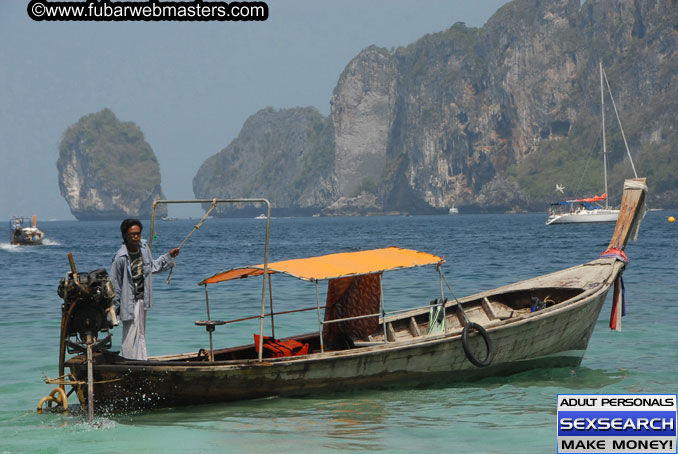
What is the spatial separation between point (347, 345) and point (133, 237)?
3554 millimetres

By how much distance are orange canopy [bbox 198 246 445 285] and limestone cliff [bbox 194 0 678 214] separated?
139 m

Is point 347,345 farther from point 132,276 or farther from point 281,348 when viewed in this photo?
point 132,276

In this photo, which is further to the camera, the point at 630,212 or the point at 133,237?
the point at 630,212

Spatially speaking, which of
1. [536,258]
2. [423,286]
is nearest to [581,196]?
[536,258]

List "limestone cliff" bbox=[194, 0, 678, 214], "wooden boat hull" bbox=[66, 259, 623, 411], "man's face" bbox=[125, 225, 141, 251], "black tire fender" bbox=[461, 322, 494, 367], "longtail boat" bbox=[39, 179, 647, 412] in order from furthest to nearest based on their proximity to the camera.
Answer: "limestone cliff" bbox=[194, 0, 678, 214]
"black tire fender" bbox=[461, 322, 494, 367]
"wooden boat hull" bbox=[66, 259, 623, 411]
"longtail boat" bbox=[39, 179, 647, 412]
"man's face" bbox=[125, 225, 141, 251]

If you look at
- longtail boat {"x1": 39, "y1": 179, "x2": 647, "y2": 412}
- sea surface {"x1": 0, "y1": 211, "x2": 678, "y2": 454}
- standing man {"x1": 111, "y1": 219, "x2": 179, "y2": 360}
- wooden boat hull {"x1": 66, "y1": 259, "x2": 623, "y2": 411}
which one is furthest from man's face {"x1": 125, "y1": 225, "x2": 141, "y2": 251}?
sea surface {"x1": 0, "y1": 211, "x2": 678, "y2": 454}

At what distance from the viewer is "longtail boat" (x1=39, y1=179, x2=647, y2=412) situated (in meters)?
9.35

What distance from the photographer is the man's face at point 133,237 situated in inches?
363

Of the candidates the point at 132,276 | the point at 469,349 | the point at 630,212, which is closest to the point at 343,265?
the point at 469,349

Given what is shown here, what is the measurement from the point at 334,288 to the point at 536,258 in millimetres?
27309

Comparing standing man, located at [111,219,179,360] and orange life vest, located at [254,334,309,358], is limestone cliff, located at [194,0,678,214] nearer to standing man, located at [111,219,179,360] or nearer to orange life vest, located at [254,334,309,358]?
orange life vest, located at [254,334,309,358]

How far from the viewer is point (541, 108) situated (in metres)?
172

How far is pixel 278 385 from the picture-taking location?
1007cm

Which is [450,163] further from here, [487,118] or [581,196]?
[581,196]
